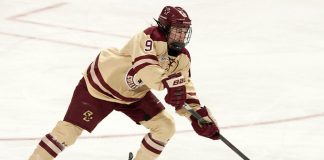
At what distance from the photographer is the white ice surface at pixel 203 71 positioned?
6.57 meters

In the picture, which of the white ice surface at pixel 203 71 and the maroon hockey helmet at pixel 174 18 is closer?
the maroon hockey helmet at pixel 174 18

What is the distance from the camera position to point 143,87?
5492 millimetres

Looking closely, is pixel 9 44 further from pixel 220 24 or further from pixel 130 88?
pixel 130 88

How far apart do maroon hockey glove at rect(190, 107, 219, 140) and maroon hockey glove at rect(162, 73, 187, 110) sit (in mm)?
344

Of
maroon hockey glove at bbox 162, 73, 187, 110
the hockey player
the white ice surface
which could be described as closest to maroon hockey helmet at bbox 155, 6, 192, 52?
the hockey player

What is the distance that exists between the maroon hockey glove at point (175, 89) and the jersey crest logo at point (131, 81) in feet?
1.22

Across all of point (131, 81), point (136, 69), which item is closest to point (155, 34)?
point (136, 69)

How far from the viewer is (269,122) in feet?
23.2

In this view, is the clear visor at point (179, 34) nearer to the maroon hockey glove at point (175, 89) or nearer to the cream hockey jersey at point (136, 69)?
the cream hockey jersey at point (136, 69)

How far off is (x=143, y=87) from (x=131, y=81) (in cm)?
13

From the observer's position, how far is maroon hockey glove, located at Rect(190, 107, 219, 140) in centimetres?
532

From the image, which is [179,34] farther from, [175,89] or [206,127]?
[206,127]

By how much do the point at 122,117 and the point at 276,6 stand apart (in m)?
4.62

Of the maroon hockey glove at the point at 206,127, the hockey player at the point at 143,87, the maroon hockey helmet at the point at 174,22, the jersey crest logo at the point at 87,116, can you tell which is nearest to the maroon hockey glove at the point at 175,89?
the hockey player at the point at 143,87
